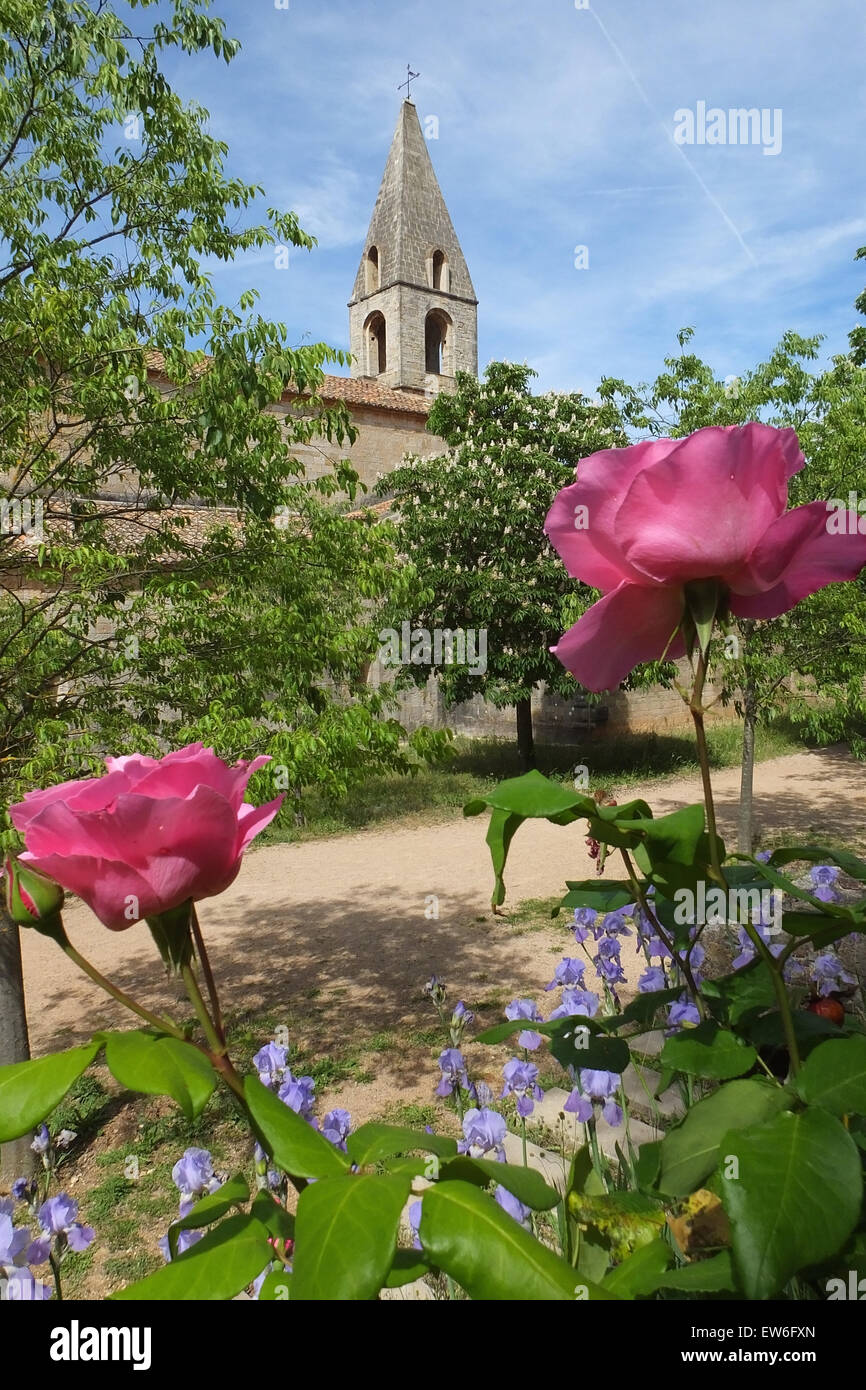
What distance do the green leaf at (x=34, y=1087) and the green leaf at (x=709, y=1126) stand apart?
0.42 meters

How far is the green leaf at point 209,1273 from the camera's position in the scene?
0.53 metres

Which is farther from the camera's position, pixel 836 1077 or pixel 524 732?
pixel 524 732

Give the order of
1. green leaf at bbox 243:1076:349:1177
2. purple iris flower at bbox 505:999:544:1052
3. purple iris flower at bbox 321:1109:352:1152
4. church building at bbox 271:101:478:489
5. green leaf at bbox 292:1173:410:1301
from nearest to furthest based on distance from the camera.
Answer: green leaf at bbox 292:1173:410:1301 → green leaf at bbox 243:1076:349:1177 → purple iris flower at bbox 321:1109:352:1152 → purple iris flower at bbox 505:999:544:1052 → church building at bbox 271:101:478:489

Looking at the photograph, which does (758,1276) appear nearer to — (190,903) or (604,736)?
(190,903)

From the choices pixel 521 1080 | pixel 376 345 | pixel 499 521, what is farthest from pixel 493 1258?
pixel 376 345

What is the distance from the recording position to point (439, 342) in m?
36.5

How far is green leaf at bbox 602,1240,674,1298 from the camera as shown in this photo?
0.58 metres

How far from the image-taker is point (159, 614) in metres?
4.50

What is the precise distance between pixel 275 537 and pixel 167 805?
13.7ft

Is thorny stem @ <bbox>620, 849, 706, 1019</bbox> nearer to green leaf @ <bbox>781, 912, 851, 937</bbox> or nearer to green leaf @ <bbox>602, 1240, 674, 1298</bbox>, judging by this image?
green leaf @ <bbox>781, 912, 851, 937</bbox>

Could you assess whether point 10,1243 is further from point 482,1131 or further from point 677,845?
point 677,845

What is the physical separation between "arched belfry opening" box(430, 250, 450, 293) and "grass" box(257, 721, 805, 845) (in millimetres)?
23604

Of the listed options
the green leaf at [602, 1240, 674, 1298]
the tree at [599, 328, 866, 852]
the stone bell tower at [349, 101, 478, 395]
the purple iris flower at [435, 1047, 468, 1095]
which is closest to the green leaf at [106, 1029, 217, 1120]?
the green leaf at [602, 1240, 674, 1298]

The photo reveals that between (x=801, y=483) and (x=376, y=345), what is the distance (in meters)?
31.3
